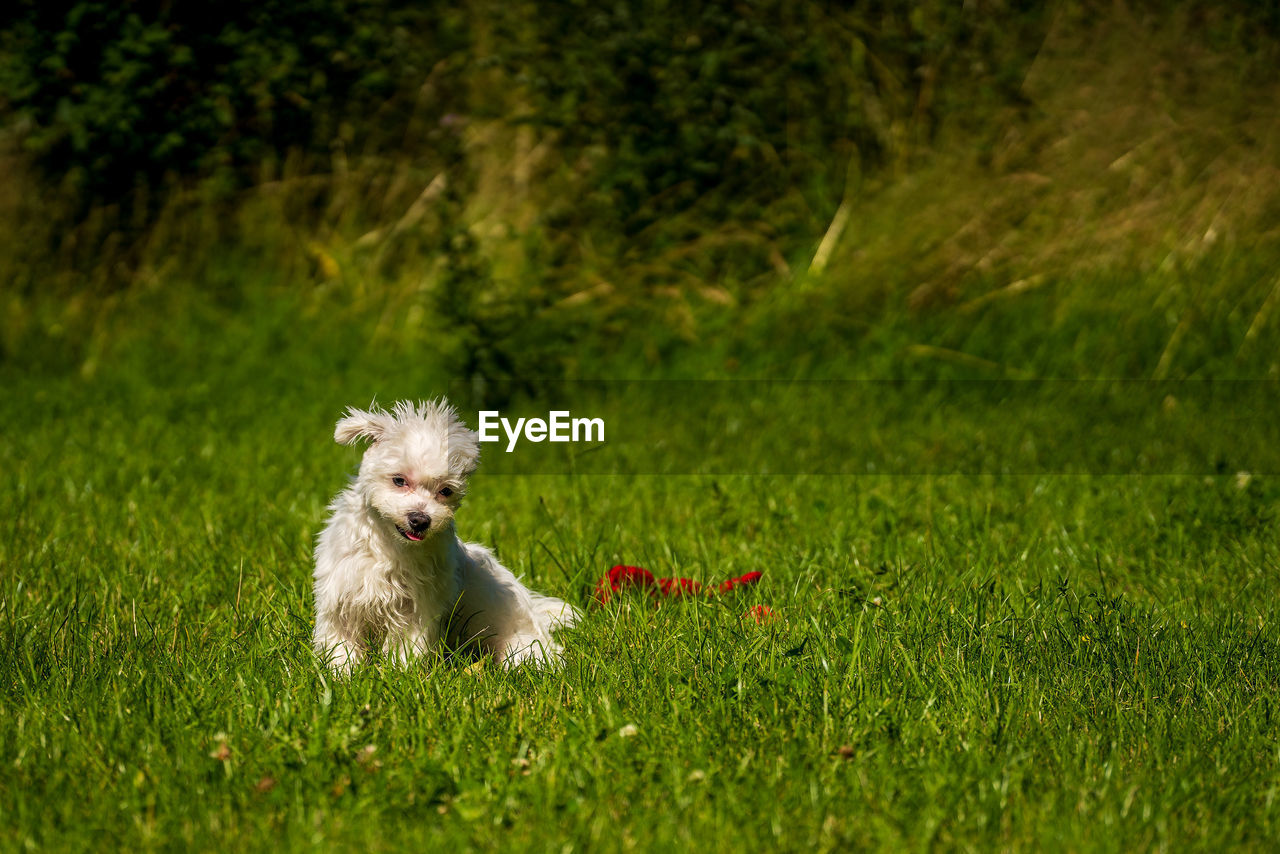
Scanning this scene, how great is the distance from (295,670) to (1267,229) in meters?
7.19

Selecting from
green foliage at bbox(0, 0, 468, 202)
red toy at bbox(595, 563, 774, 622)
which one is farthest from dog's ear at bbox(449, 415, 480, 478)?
green foliage at bbox(0, 0, 468, 202)

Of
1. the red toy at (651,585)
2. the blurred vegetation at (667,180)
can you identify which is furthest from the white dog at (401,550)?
the blurred vegetation at (667,180)

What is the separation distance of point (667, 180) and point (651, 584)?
201 inches

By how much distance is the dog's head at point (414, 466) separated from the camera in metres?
3.50

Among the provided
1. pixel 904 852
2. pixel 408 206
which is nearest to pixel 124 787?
pixel 904 852

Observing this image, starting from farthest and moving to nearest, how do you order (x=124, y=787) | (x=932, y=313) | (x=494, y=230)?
(x=494, y=230) < (x=932, y=313) < (x=124, y=787)

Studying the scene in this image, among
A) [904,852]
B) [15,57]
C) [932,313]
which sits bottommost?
[904,852]

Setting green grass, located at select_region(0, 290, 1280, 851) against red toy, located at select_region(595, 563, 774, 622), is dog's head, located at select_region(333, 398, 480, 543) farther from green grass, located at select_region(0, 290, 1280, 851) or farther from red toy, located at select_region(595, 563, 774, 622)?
red toy, located at select_region(595, 563, 774, 622)

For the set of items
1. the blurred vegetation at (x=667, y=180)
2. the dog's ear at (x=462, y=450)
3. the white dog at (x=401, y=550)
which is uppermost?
the blurred vegetation at (x=667, y=180)

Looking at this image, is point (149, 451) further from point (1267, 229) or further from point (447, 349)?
point (1267, 229)

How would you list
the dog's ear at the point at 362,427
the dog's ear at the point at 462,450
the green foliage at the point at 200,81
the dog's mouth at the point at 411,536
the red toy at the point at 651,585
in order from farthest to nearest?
1. the green foliage at the point at 200,81
2. the red toy at the point at 651,585
3. the dog's ear at the point at 362,427
4. the dog's ear at the point at 462,450
5. the dog's mouth at the point at 411,536

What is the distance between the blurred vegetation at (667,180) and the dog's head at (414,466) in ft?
13.2

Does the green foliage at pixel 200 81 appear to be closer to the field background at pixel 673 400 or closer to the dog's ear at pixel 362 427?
the field background at pixel 673 400

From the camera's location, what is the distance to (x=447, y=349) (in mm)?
8414
